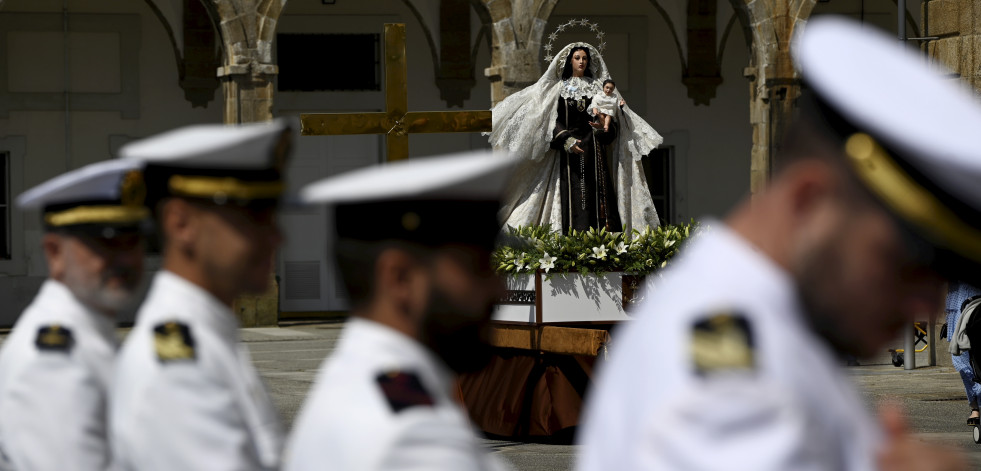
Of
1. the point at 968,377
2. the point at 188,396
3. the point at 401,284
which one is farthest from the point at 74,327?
the point at 968,377

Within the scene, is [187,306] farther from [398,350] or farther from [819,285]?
[819,285]

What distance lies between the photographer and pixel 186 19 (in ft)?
68.2

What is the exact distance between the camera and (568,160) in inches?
414

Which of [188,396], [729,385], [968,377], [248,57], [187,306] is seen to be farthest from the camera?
[248,57]

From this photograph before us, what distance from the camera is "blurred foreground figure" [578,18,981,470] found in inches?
52.8

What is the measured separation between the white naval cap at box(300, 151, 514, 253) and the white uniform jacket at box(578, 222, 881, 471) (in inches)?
19.5

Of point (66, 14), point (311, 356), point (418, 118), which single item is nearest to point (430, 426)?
point (418, 118)

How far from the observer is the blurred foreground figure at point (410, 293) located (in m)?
1.83

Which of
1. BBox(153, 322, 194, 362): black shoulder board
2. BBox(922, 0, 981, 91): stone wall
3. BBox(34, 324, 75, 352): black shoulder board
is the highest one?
BBox(922, 0, 981, 91): stone wall

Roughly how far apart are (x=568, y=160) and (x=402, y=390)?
8763 millimetres

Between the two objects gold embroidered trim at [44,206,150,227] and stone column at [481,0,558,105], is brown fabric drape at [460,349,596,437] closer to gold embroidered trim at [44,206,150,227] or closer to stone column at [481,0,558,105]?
gold embroidered trim at [44,206,150,227]

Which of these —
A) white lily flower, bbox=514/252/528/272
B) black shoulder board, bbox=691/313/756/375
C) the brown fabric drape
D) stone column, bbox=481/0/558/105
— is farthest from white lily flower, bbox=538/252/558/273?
stone column, bbox=481/0/558/105

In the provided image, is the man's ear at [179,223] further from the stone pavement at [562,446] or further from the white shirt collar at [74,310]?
the stone pavement at [562,446]

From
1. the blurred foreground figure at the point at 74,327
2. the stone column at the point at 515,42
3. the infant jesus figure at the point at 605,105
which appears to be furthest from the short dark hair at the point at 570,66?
the blurred foreground figure at the point at 74,327
